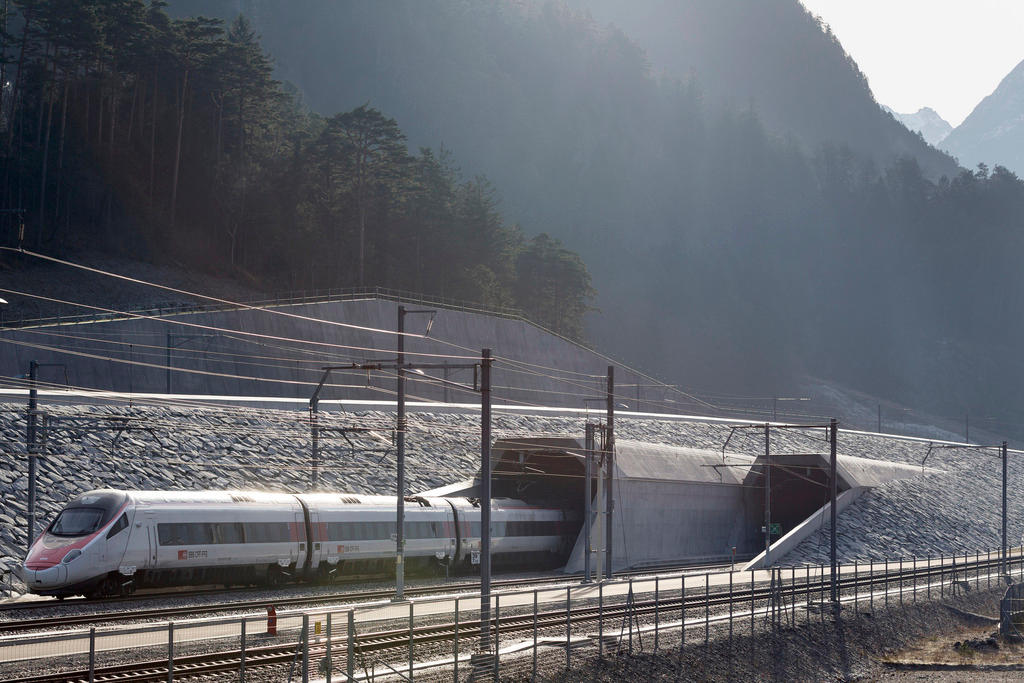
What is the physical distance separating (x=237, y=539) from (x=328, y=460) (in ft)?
42.3

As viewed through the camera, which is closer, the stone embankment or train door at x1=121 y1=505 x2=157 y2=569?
train door at x1=121 y1=505 x2=157 y2=569

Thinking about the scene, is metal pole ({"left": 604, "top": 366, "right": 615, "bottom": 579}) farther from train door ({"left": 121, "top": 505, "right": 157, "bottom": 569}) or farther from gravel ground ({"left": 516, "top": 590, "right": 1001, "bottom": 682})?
train door ({"left": 121, "top": 505, "right": 157, "bottom": 569})

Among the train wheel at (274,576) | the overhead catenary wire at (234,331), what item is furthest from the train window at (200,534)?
the overhead catenary wire at (234,331)

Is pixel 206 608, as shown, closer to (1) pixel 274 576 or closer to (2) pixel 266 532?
(2) pixel 266 532

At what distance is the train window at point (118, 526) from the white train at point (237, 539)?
28 millimetres

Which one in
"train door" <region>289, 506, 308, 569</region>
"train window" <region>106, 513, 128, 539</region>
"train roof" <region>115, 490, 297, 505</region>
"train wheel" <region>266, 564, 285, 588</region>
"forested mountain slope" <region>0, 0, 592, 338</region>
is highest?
"forested mountain slope" <region>0, 0, 592, 338</region>

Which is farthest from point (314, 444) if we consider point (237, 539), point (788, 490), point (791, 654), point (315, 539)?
point (788, 490)

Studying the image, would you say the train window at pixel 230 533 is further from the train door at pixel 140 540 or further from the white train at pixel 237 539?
the train door at pixel 140 540

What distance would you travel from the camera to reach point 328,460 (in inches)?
1882

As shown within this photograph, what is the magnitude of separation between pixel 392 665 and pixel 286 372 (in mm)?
44400

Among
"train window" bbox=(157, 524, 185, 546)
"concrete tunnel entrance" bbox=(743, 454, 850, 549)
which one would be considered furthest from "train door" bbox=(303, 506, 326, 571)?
"concrete tunnel entrance" bbox=(743, 454, 850, 549)

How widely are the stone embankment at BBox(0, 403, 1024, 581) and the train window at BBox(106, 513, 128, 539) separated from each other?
9.61 feet

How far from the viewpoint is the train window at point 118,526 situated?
31.1 m

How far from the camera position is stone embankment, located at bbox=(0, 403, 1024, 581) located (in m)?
37.8
